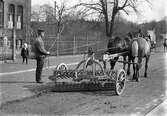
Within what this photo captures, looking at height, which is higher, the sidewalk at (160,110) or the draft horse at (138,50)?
the draft horse at (138,50)

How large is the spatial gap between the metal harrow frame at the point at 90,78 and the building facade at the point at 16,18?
23.7m

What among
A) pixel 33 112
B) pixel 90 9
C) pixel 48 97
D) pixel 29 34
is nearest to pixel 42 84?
pixel 48 97

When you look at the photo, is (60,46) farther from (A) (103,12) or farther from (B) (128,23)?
(B) (128,23)

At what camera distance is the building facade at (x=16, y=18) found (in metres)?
36.4

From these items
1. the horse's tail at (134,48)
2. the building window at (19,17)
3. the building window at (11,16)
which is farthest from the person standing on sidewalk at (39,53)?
the building window at (19,17)

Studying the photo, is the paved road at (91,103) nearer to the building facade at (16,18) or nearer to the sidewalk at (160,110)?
the sidewalk at (160,110)

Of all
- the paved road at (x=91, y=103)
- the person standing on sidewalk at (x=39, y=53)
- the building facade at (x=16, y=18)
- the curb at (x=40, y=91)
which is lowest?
the paved road at (x=91, y=103)

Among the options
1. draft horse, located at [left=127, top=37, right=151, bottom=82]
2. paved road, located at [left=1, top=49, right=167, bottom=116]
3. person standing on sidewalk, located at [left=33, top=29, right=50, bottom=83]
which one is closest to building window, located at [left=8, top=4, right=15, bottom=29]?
draft horse, located at [left=127, top=37, right=151, bottom=82]

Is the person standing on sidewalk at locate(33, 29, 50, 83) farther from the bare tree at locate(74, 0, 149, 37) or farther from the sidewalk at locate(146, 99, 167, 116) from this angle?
the bare tree at locate(74, 0, 149, 37)

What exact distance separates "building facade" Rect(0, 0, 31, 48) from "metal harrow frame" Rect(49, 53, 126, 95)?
2369 cm

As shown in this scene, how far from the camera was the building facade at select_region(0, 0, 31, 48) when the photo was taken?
119 ft

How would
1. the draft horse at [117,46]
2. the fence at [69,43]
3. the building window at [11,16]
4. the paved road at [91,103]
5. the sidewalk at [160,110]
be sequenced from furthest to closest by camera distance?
the building window at [11,16], the fence at [69,43], the draft horse at [117,46], the paved road at [91,103], the sidewalk at [160,110]

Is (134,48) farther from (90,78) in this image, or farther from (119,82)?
(90,78)

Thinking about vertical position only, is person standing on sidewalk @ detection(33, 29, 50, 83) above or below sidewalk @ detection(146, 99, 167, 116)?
above
